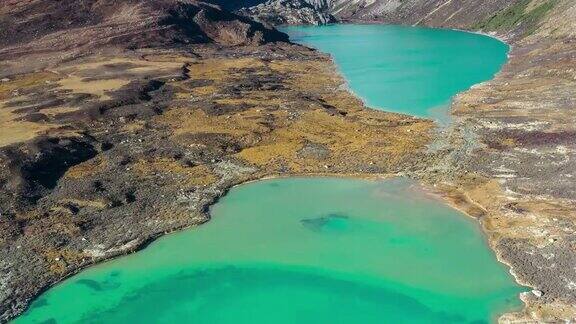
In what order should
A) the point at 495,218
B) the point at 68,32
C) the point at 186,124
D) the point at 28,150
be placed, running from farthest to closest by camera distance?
the point at 68,32, the point at 186,124, the point at 28,150, the point at 495,218

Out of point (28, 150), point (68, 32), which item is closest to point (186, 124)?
point (28, 150)

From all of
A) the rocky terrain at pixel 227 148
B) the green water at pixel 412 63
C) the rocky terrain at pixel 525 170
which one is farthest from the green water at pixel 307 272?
the green water at pixel 412 63

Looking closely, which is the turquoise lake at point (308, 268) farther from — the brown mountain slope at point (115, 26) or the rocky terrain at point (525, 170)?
the brown mountain slope at point (115, 26)

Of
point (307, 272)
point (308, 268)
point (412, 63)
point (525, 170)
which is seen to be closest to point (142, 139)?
point (308, 268)

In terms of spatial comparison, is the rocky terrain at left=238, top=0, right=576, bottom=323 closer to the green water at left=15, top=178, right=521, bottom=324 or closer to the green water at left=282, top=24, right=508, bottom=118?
the green water at left=15, top=178, right=521, bottom=324

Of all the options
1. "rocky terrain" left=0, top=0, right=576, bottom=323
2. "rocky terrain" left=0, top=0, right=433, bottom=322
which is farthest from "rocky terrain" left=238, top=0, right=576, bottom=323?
"rocky terrain" left=0, top=0, right=433, bottom=322

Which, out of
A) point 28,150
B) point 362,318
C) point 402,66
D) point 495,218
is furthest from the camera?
point 402,66

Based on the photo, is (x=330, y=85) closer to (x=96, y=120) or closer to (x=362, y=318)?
(x=96, y=120)
